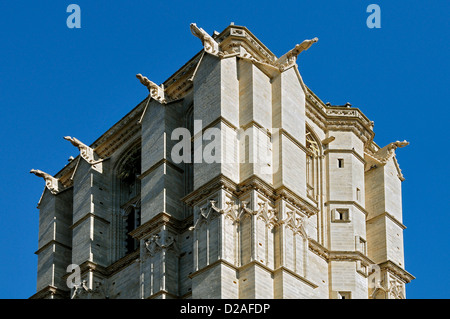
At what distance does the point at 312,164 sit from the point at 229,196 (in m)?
7.47

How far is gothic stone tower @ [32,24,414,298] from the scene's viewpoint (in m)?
44.9

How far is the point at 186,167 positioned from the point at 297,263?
6.06 m

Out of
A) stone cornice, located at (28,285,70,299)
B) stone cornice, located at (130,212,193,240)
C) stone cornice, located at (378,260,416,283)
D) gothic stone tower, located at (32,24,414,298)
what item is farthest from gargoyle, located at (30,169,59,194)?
stone cornice, located at (378,260,416,283)

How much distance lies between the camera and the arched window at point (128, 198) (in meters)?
52.1

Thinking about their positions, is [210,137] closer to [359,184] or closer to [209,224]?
[209,224]

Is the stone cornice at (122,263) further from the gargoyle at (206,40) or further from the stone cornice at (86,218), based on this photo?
the gargoyle at (206,40)

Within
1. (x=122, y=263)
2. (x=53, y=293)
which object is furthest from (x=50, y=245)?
(x=122, y=263)

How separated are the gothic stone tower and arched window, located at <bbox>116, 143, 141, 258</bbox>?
0.05 meters

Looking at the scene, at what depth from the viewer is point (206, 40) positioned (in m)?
48.9

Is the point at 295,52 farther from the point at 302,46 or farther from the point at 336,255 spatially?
the point at 336,255

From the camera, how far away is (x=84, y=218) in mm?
52281

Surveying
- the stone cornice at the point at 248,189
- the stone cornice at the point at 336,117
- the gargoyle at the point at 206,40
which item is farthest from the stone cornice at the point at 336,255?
the gargoyle at the point at 206,40

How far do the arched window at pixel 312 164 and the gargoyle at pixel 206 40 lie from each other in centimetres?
527
